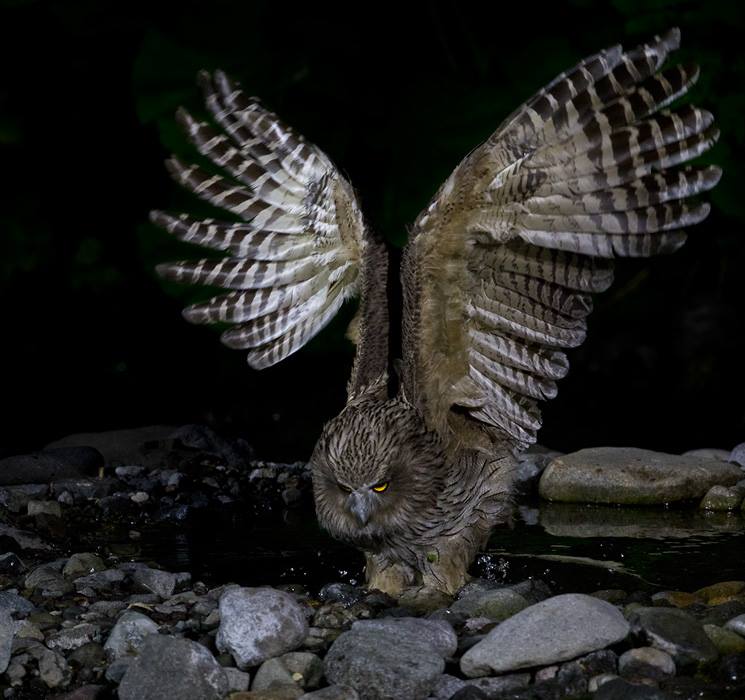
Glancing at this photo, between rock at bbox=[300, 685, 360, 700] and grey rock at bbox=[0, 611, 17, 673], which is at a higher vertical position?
grey rock at bbox=[0, 611, 17, 673]

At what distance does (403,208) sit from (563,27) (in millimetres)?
1672

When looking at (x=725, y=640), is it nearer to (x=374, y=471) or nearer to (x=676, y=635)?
(x=676, y=635)

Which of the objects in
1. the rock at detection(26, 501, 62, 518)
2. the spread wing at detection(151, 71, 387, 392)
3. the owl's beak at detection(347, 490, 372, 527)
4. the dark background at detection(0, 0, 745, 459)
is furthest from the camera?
the dark background at detection(0, 0, 745, 459)

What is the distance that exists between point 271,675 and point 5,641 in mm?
783

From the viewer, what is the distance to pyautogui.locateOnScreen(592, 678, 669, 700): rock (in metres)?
3.30

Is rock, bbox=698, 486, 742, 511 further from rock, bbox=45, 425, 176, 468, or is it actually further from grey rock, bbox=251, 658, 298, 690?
rock, bbox=45, 425, 176, 468

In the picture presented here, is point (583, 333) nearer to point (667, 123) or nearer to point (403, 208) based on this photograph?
point (667, 123)

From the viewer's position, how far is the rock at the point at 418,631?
→ 375cm

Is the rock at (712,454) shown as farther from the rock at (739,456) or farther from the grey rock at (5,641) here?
the grey rock at (5,641)

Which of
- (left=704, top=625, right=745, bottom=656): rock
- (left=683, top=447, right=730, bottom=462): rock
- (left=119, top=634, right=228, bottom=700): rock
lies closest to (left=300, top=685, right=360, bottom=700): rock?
(left=119, top=634, right=228, bottom=700): rock

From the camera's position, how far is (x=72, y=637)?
13.1 feet

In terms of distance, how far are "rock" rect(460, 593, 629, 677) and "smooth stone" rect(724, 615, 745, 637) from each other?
0.32m

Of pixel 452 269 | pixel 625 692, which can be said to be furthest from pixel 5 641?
pixel 452 269

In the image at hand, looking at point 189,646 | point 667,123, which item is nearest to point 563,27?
point 667,123
